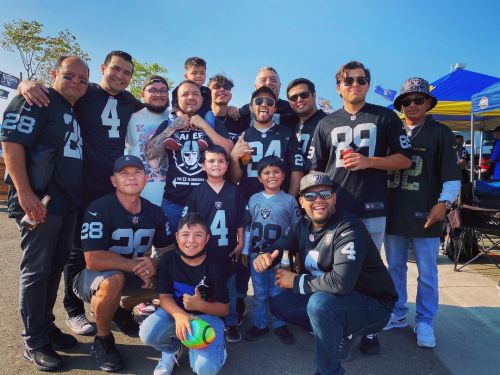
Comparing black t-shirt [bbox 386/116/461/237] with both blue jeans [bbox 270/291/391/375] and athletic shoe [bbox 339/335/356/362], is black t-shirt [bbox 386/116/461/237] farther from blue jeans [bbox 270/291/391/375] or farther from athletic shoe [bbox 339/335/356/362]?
athletic shoe [bbox 339/335/356/362]

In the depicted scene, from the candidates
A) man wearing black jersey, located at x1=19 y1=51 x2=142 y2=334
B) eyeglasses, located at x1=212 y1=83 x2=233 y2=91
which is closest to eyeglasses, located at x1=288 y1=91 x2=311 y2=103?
eyeglasses, located at x1=212 y1=83 x2=233 y2=91

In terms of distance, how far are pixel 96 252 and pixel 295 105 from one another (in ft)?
8.54

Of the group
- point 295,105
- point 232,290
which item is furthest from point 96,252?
point 295,105

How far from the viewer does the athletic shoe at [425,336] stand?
312 centimetres

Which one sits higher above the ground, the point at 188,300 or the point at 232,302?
the point at 188,300

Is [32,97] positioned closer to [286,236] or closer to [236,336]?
[286,236]

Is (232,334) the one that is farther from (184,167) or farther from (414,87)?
(414,87)

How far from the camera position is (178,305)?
2.80 metres

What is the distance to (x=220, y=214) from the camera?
3.37 metres

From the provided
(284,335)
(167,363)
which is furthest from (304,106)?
(167,363)

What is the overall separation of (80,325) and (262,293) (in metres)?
1.83

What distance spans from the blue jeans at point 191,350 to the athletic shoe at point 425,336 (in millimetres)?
1832

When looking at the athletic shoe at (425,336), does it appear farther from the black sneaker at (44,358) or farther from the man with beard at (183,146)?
the black sneaker at (44,358)

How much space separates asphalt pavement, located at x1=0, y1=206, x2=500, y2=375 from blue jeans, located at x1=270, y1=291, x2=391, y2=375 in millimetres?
390
